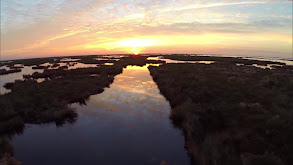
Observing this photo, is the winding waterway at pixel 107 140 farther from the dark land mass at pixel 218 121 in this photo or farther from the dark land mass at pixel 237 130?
the dark land mass at pixel 237 130

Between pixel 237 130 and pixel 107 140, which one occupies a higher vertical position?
pixel 237 130

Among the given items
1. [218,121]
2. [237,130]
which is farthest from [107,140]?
[237,130]

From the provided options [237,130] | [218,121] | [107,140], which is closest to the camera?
[237,130]

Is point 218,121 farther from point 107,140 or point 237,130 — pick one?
point 107,140

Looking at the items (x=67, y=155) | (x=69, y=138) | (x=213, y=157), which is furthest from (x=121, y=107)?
(x=213, y=157)

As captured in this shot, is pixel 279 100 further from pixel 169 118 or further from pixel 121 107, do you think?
pixel 121 107

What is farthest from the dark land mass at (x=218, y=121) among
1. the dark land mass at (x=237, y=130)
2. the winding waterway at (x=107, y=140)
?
the winding waterway at (x=107, y=140)

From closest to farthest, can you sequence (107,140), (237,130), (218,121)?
(237,130)
(218,121)
(107,140)

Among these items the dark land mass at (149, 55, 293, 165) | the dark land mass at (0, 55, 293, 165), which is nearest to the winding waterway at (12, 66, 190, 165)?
the dark land mass at (0, 55, 293, 165)
